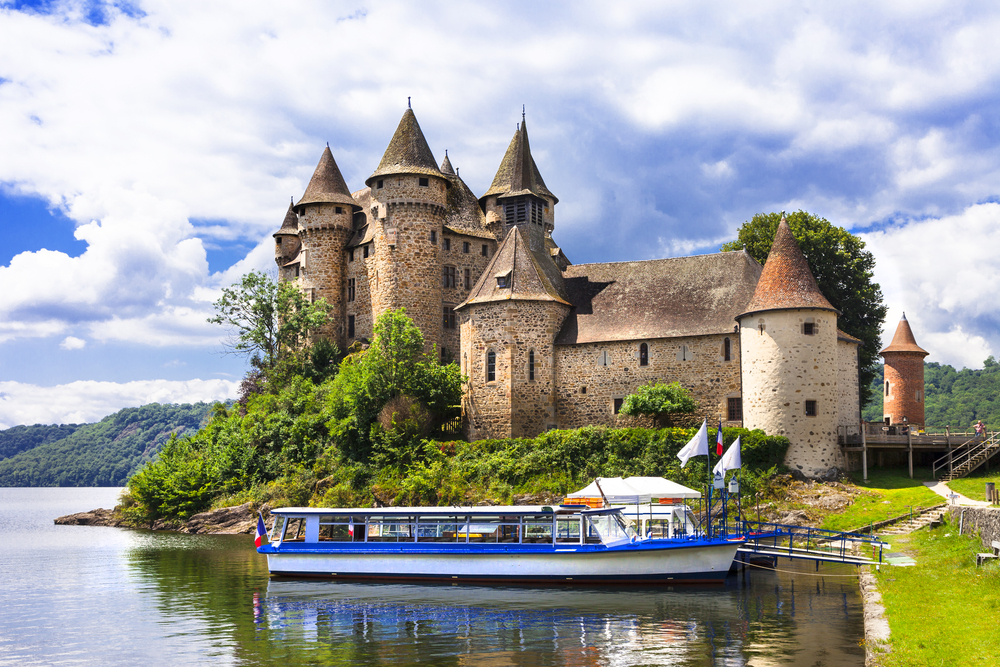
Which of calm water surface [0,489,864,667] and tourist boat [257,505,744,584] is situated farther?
tourist boat [257,505,744,584]

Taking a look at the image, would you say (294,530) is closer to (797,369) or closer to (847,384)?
(797,369)

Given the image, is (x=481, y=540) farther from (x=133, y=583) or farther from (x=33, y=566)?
(x=33, y=566)

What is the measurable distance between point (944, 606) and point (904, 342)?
159ft

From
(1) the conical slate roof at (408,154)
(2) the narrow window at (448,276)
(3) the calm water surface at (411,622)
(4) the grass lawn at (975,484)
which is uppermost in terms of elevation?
(1) the conical slate roof at (408,154)

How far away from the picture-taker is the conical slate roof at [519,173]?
203 ft

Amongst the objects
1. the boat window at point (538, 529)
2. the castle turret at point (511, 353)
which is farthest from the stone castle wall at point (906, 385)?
the boat window at point (538, 529)

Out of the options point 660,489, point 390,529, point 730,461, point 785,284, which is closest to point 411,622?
point 390,529

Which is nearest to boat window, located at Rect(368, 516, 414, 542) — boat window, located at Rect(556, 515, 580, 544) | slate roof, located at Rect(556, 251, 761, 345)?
boat window, located at Rect(556, 515, 580, 544)

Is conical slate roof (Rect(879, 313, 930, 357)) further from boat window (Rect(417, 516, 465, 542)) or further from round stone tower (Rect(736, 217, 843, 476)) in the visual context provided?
boat window (Rect(417, 516, 465, 542))

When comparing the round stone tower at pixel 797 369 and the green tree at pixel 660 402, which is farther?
the green tree at pixel 660 402

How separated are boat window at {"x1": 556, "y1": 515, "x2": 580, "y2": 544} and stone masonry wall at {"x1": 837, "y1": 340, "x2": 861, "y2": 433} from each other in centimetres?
2272

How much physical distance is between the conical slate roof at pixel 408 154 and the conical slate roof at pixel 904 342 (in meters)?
34.8

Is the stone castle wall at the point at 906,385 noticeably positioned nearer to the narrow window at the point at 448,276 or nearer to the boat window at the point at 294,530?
the narrow window at the point at 448,276

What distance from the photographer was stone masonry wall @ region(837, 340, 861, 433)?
47188mm
